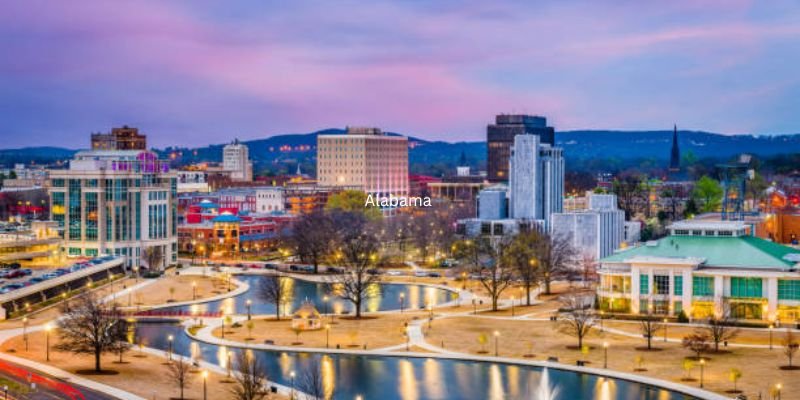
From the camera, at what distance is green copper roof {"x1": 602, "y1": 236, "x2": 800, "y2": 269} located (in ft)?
316

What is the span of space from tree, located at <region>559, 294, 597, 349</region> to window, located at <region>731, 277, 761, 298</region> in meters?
12.6

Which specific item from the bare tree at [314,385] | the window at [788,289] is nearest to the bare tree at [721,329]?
the window at [788,289]

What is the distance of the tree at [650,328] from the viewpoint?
79.4 m

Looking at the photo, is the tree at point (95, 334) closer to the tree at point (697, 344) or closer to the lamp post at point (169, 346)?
the lamp post at point (169, 346)

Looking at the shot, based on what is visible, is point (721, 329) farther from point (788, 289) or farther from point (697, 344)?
point (788, 289)

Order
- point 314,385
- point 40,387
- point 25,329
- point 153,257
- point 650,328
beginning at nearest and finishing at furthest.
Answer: point 314,385 → point 40,387 → point 650,328 → point 25,329 → point 153,257

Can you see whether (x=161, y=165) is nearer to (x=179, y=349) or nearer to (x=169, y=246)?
(x=169, y=246)

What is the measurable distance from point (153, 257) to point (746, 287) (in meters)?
75.8

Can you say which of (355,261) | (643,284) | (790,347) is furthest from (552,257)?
A: (790,347)

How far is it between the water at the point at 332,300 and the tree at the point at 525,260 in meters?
7.54

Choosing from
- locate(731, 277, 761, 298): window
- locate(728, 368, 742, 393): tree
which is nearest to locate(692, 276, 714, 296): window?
locate(731, 277, 761, 298): window

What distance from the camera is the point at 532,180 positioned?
169375 mm

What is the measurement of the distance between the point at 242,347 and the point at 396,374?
49.6 ft

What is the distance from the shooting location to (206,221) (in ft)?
588
